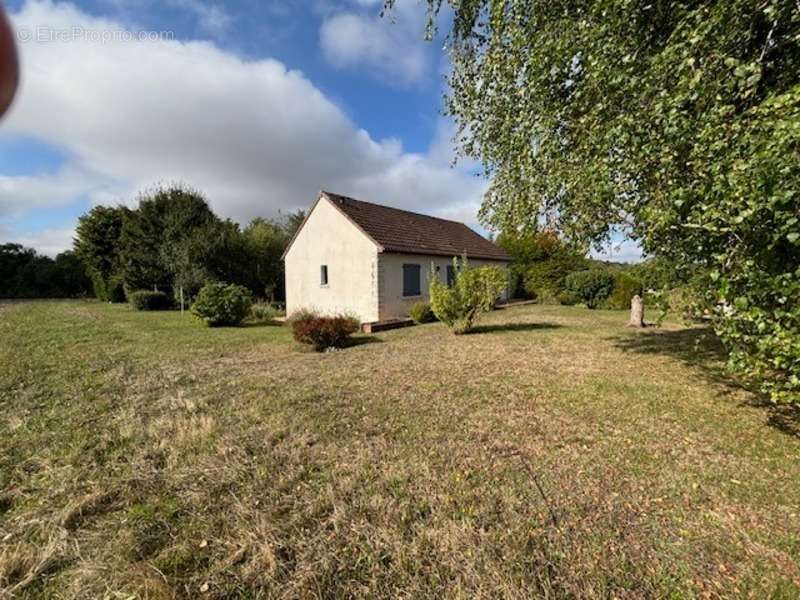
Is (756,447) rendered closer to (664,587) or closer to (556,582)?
(664,587)

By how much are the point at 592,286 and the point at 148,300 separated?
2495 centimetres

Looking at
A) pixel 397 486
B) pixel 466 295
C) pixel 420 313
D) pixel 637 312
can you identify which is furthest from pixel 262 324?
pixel 637 312

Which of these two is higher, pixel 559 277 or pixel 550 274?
pixel 550 274

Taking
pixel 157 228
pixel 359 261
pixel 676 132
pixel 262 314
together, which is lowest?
pixel 262 314

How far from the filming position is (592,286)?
19.5 m

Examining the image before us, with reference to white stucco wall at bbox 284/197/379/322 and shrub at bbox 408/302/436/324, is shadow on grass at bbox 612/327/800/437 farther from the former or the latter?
white stucco wall at bbox 284/197/379/322

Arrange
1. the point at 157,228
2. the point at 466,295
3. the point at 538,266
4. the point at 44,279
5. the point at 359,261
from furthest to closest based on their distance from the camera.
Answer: the point at 44,279
the point at 538,266
the point at 157,228
the point at 359,261
the point at 466,295

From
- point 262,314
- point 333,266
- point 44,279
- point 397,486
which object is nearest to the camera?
point 397,486

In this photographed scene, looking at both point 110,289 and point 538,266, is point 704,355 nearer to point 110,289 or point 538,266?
point 538,266

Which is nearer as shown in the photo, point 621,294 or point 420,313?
point 420,313

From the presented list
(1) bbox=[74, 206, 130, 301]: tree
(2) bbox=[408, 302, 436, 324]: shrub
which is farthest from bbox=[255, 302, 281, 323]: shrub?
(1) bbox=[74, 206, 130, 301]: tree

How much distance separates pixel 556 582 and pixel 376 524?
1197mm

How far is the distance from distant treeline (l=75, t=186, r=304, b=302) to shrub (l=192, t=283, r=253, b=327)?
6.59 meters

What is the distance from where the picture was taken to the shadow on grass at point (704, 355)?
15.3 ft
